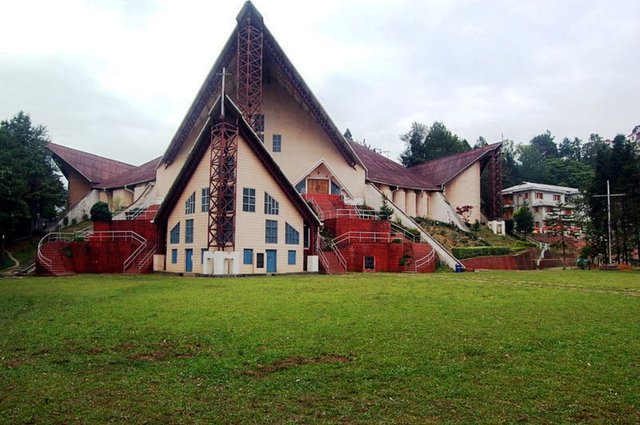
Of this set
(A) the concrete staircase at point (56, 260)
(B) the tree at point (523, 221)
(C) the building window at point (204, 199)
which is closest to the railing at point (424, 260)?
(C) the building window at point (204, 199)

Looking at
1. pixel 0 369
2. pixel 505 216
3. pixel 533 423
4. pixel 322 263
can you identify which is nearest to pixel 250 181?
pixel 322 263

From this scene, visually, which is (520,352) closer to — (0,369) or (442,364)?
(442,364)

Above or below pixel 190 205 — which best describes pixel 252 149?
above

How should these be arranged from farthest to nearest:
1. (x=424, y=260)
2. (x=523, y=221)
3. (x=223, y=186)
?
(x=523, y=221), (x=424, y=260), (x=223, y=186)

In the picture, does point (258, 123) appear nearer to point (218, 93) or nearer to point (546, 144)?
point (218, 93)

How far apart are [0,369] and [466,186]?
56.6m

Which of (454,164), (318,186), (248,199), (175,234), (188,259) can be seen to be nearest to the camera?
(248,199)

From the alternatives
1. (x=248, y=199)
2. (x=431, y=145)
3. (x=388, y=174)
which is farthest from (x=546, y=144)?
(x=248, y=199)

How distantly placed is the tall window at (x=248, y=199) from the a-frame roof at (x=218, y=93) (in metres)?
10.5

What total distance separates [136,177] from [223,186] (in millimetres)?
28539

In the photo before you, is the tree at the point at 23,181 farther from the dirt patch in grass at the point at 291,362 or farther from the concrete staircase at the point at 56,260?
the dirt patch in grass at the point at 291,362

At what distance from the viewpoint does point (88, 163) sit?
197ft

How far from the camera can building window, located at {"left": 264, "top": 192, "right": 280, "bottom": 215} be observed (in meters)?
30.8

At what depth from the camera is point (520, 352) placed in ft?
27.1
